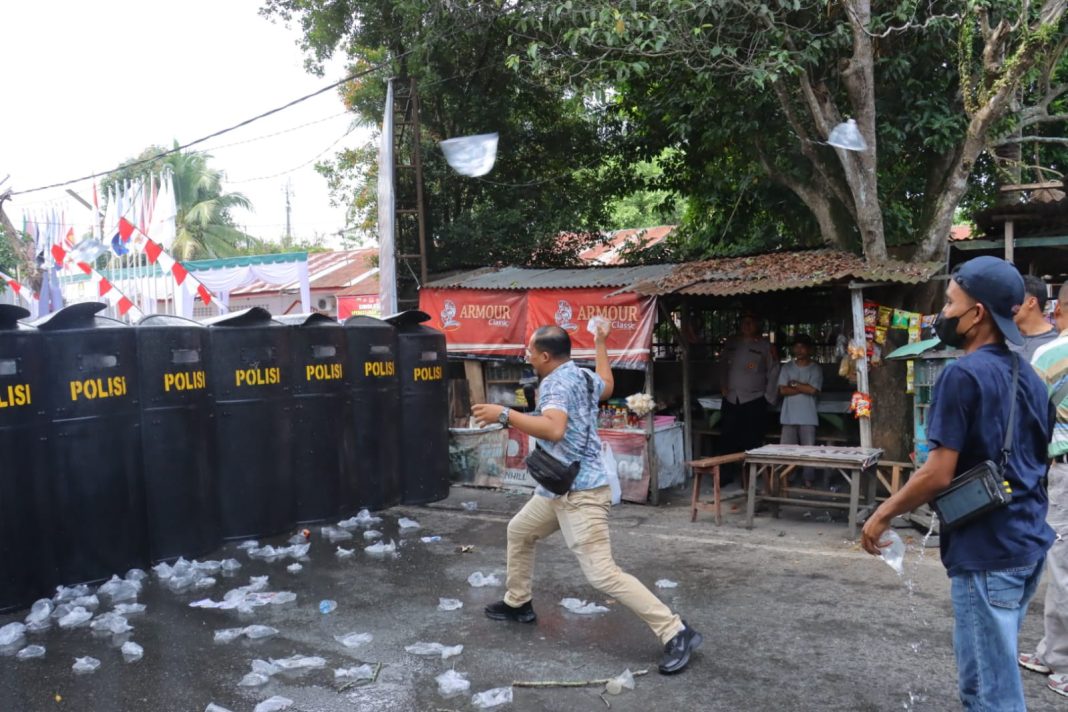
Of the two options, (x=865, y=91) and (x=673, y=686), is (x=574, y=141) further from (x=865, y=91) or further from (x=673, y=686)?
(x=673, y=686)

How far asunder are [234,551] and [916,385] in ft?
18.8

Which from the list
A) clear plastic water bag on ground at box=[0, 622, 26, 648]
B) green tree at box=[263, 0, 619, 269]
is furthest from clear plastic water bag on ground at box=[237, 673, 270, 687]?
green tree at box=[263, 0, 619, 269]

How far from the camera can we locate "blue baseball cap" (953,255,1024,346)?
8.61 ft

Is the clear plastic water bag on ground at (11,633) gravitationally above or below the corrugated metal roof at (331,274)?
below

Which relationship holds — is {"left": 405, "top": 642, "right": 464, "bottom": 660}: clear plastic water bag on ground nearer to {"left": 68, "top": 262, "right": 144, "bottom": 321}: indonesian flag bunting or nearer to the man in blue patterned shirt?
the man in blue patterned shirt

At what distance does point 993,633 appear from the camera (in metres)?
2.57

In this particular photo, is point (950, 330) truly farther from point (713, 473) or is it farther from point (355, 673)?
point (713, 473)

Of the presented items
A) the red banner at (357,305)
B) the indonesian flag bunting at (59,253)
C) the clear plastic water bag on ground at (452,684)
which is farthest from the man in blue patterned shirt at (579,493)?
the red banner at (357,305)

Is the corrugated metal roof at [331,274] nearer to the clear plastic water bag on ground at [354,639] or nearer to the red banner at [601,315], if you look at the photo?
the red banner at [601,315]

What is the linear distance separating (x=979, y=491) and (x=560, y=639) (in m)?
2.73

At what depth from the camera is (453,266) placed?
41.4 ft

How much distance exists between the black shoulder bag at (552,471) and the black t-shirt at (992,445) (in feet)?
6.57

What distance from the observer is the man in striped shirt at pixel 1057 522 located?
152 inches

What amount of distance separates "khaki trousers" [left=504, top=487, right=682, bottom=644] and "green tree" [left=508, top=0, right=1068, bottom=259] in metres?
4.75
